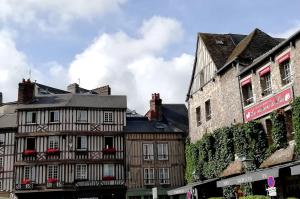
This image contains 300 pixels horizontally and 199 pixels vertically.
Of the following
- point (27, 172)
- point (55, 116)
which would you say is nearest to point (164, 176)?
point (55, 116)

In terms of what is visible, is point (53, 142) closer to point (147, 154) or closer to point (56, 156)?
point (56, 156)

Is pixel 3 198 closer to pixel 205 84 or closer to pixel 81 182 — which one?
pixel 81 182

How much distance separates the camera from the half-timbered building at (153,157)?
28453mm

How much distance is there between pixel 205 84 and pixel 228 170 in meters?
5.27

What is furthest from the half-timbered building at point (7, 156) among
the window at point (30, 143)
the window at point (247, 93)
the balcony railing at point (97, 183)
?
the window at point (247, 93)

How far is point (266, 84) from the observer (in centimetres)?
1630

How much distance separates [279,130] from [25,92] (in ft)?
66.9

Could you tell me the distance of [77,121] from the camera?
28938 millimetres

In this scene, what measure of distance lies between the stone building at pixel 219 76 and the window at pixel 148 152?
22.2 feet

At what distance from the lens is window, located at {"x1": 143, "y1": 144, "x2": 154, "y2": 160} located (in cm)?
2909

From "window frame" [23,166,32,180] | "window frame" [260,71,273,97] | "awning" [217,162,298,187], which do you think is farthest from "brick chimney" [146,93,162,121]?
"awning" [217,162,298,187]

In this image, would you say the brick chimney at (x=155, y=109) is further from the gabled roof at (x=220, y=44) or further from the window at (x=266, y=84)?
the window at (x=266, y=84)

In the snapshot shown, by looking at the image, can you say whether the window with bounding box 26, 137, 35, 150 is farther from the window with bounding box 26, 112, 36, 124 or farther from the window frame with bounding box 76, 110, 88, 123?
the window frame with bounding box 76, 110, 88, 123

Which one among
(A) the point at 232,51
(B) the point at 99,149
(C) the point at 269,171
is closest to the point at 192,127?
(A) the point at 232,51
